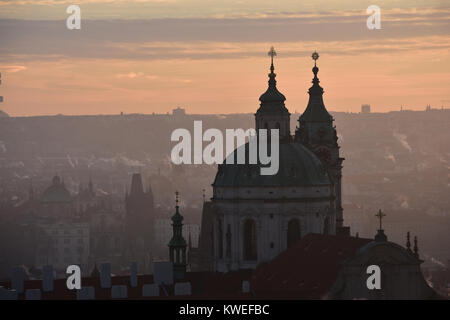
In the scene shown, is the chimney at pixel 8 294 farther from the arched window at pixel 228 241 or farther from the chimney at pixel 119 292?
the arched window at pixel 228 241

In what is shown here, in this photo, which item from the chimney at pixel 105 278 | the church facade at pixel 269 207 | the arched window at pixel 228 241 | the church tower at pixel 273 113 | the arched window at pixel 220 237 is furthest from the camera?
the church tower at pixel 273 113

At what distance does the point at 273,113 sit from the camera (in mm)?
150625

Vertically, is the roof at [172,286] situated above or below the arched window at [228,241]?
below

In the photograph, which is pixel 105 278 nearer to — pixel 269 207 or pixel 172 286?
pixel 172 286

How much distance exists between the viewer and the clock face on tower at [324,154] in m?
155

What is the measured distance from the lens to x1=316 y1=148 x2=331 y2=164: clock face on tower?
509ft

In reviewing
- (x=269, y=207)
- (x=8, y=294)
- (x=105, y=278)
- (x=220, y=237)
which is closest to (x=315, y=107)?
(x=269, y=207)

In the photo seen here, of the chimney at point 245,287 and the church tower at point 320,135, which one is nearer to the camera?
the chimney at point 245,287

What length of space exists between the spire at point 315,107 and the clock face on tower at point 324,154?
2608mm

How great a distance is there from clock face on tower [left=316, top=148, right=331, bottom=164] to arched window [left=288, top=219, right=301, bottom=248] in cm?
1177

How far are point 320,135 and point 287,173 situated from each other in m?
12.0

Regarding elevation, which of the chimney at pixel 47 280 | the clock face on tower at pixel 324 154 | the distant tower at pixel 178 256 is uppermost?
the clock face on tower at pixel 324 154

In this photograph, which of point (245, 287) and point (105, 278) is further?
point (105, 278)

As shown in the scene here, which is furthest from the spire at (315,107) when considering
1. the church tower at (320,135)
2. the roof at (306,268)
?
the roof at (306,268)
